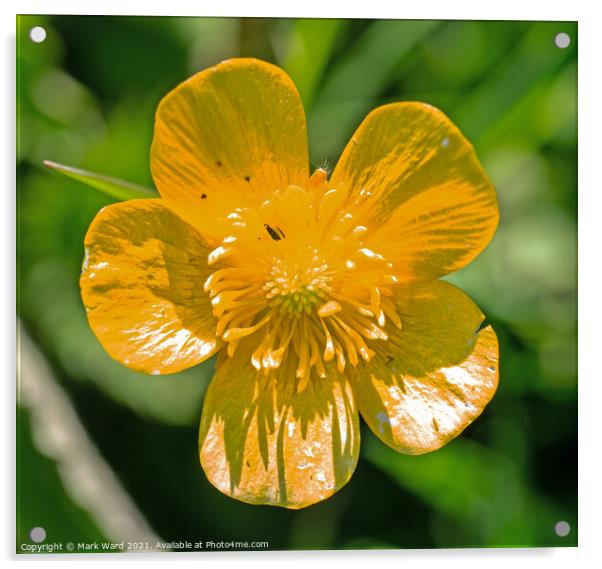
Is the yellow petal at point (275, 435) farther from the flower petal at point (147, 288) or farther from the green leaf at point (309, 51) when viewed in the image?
the green leaf at point (309, 51)

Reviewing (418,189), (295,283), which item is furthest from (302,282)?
(418,189)

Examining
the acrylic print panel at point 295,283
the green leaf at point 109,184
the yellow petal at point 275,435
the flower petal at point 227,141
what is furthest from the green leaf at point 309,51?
the yellow petal at point 275,435

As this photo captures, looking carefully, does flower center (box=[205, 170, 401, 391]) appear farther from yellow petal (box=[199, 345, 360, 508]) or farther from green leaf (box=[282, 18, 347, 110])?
green leaf (box=[282, 18, 347, 110])

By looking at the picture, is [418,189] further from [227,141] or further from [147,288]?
[147,288]

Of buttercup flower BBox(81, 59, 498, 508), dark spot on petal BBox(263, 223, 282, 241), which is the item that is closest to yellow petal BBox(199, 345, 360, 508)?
buttercup flower BBox(81, 59, 498, 508)

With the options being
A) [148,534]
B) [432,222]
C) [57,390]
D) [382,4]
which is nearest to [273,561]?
[148,534]
